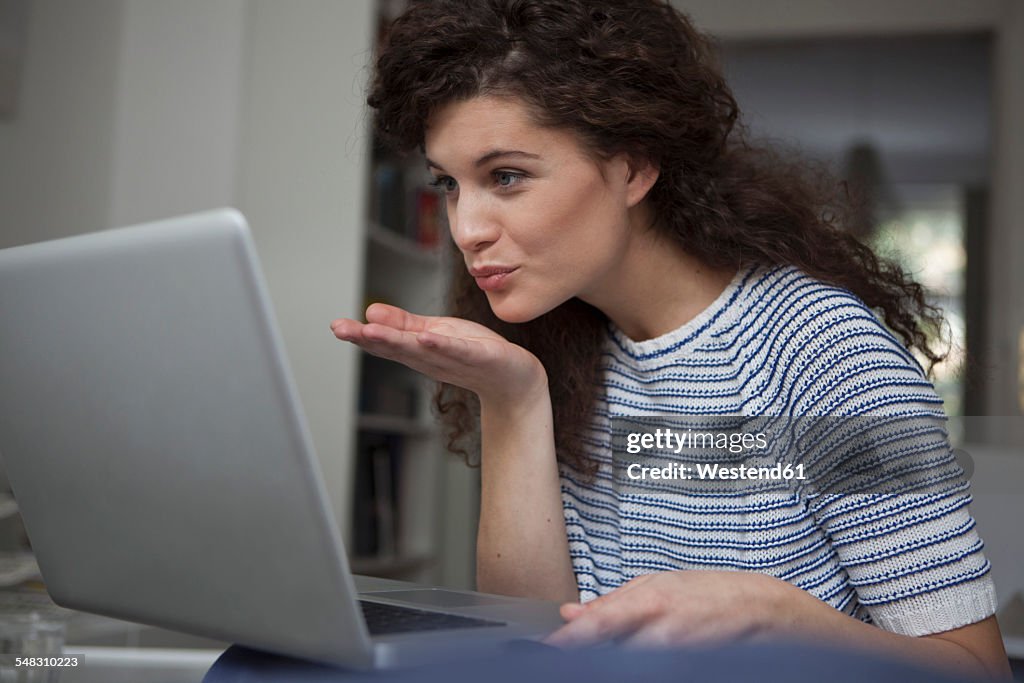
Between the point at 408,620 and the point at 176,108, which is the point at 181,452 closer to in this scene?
the point at 408,620

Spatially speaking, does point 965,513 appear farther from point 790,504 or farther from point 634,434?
point 634,434

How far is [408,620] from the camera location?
763mm

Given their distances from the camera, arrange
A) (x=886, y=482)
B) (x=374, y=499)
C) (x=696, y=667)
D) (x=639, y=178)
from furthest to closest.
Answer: (x=374, y=499) < (x=639, y=178) < (x=886, y=482) < (x=696, y=667)

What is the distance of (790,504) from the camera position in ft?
3.72

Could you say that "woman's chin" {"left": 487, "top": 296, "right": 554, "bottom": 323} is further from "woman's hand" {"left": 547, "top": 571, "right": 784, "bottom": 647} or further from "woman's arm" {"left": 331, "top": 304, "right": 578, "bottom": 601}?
"woman's hand" {"left": 547, "top": 571, "right": 784, "bottom": 647}

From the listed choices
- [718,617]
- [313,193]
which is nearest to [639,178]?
[718,617]

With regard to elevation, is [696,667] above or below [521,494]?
above

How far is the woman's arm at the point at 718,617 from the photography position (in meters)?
0.69

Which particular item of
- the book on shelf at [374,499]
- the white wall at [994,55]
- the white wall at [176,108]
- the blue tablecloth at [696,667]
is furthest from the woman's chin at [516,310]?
the white wall at [994,55]

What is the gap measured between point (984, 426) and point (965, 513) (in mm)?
3281

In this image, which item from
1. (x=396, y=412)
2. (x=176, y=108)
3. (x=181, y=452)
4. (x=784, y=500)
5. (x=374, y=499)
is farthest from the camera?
(x=396, y=412)

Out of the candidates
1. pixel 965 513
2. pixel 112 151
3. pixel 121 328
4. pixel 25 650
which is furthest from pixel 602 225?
pixel 112 151

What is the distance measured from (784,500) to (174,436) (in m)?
0.69

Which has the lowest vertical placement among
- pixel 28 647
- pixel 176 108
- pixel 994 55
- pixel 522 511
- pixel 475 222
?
pixel 28 647
